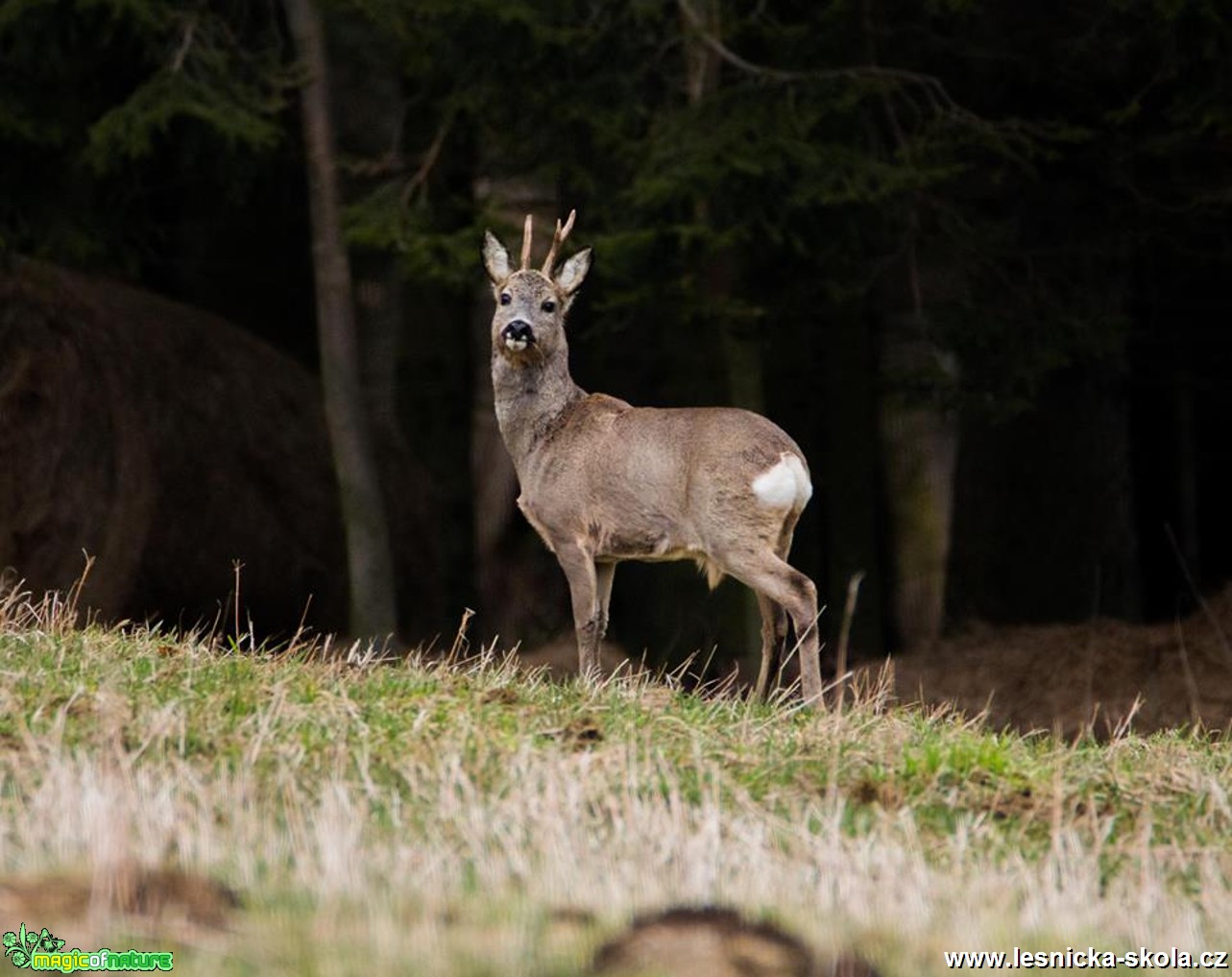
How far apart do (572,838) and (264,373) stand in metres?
9.57

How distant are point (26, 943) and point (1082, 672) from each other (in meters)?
9.64

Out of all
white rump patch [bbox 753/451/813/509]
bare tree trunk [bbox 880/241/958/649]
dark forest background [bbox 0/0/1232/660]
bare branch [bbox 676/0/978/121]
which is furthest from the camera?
bare tree trunk [bbox 880/241/958/649]

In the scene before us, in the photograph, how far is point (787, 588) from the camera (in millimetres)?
8156

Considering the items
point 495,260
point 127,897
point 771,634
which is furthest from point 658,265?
point 127,897

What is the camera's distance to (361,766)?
5.38 m

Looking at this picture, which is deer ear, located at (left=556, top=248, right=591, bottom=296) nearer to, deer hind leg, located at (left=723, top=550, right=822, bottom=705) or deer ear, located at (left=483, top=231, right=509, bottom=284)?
deer ear, located at (left=483, top=231, right=509, bottom=284)

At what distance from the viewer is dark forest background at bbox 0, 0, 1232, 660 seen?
12.1 m

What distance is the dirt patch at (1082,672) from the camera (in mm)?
11927

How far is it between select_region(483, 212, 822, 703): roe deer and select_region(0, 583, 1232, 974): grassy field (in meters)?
1.23

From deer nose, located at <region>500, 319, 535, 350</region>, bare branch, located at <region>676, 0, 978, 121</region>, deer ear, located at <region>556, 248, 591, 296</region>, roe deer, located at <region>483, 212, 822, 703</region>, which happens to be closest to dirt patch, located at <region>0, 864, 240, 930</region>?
roe deer, located at <region>483, 212, 822, 703</region>

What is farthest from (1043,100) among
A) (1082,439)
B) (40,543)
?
(40,543)

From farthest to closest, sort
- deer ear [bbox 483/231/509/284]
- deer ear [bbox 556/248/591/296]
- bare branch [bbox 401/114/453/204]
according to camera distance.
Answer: bare branch [bbox 401/114/453/204], deer ear [bbox 483/231/509/284], deer ear [bbox 556/248/591/296]

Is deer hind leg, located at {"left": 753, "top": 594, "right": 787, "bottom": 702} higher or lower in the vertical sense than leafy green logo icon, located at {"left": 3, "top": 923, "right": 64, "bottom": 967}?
lower

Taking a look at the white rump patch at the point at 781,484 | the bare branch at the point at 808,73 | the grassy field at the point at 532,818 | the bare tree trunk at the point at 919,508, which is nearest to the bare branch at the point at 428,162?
the bare branch at the point at 808,73
